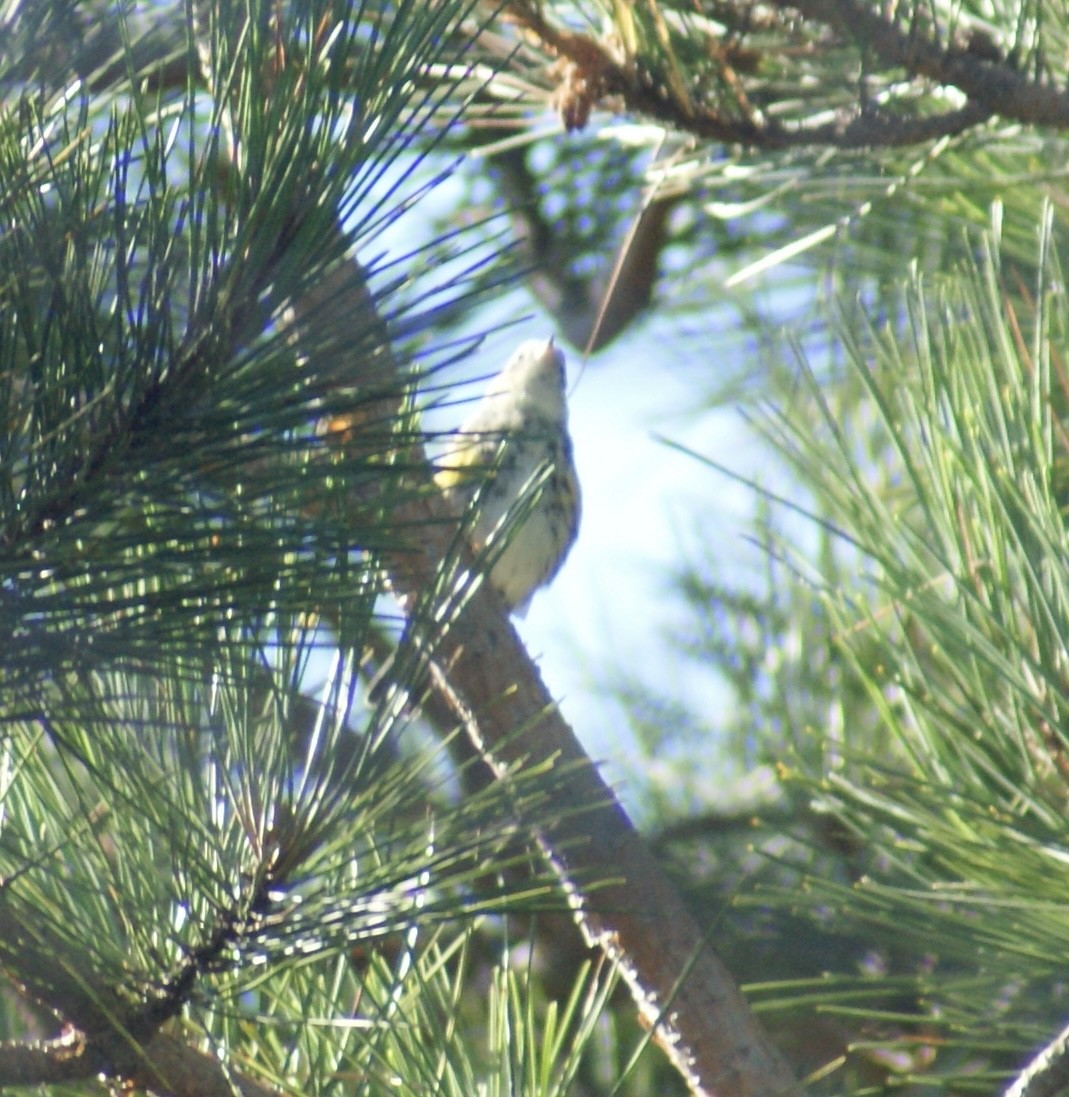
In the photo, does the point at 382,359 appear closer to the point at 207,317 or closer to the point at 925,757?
the point at 207,317

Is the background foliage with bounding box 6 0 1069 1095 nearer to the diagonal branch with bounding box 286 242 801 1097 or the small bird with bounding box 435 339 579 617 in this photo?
the diagonal branch with bounding box 286 242 801 1097

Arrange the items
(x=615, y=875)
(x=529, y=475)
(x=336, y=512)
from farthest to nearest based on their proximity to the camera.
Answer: (x=529, y=475) → (x=615, y=875) → (x=336, y=512)

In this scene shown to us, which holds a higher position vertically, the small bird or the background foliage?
the background foliage

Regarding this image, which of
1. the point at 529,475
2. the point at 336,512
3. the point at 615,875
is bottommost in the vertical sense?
the point at 615,875

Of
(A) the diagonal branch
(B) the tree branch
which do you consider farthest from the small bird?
(B) the tree branch

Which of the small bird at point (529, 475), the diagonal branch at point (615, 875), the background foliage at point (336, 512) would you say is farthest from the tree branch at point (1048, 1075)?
the small bird at point (529, 475)

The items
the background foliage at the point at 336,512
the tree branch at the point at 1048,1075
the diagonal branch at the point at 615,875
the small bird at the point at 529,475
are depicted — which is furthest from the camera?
the small bird at the point at 529,475

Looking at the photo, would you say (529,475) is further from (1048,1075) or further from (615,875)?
(1048,1075)

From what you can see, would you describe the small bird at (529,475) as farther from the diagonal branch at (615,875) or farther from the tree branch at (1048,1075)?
the tree branch at (1048,1075)

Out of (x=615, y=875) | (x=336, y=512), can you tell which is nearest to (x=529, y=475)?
(x=615, y=875)

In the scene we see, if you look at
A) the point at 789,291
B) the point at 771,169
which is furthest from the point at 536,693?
the point at 789,291

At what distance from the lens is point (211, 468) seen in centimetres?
69

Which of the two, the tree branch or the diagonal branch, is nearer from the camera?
the tree branch

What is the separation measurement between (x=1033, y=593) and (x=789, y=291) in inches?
45.9
